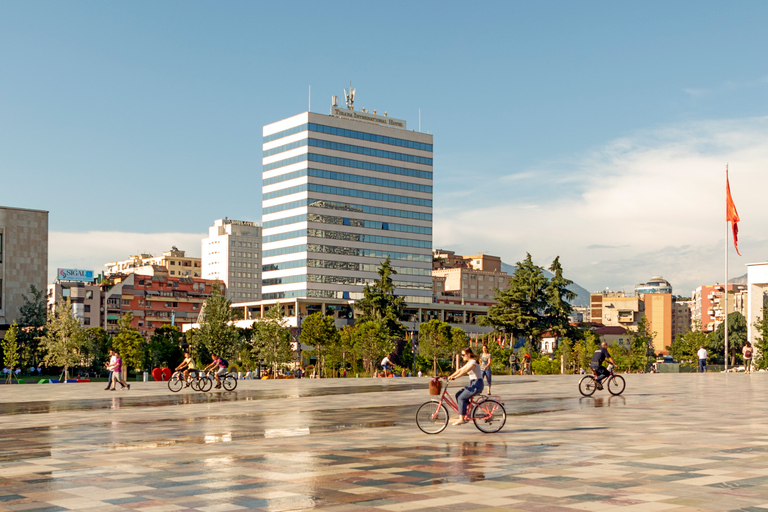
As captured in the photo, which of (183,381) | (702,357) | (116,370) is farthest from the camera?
(702,357)

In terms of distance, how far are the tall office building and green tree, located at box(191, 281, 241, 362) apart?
7062cm

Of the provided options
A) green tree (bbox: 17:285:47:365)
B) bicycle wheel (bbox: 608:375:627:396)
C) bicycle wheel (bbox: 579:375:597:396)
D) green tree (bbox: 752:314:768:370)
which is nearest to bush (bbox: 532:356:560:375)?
green tree (bbox: 752:314:768:370)

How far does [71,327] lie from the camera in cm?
8338

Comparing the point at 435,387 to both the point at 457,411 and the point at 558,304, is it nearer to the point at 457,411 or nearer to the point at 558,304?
the point at 457,411

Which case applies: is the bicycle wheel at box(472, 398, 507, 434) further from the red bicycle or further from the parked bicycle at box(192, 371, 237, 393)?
the parked bicycle at box(192, 371, 237, 393)

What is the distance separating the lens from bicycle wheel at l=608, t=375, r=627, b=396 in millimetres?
31516

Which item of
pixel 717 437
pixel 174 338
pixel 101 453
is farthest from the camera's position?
pixel 174 338

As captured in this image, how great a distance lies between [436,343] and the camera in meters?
99.2

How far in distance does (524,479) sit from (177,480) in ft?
16.2

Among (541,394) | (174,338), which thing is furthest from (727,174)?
(174,338)

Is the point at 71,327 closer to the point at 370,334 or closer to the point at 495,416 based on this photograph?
the point at 370,334

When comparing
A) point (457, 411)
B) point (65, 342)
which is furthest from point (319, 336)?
point (457, 411)

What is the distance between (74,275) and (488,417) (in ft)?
599

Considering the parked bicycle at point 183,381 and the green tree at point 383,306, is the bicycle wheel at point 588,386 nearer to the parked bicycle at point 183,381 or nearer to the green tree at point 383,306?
the parked bicycle at point 183,381
